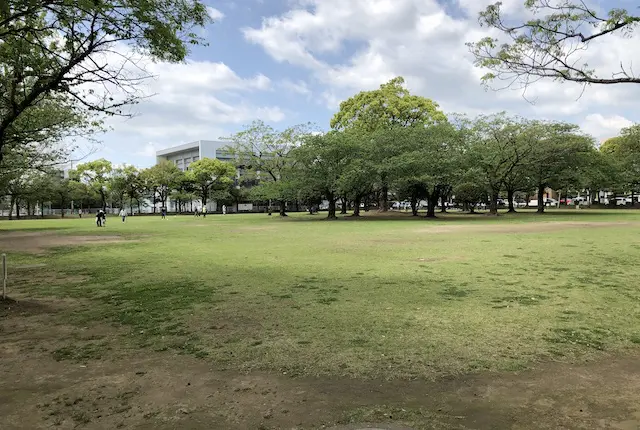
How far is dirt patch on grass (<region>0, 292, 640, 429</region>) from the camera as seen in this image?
3.48 meters

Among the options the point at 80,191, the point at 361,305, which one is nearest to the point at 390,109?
the point at 361,305

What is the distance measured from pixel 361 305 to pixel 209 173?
6308cm

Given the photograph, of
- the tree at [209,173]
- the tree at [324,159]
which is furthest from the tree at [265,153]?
the tree at [209,173]

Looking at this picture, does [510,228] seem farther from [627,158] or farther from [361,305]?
[627,158]

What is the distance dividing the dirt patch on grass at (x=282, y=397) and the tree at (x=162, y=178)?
64786 mm

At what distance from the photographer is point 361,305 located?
718 centimetres

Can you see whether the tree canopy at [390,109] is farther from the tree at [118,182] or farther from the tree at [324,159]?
the tree at [118,182]

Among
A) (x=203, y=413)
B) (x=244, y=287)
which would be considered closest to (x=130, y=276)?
(x=244, y=287)

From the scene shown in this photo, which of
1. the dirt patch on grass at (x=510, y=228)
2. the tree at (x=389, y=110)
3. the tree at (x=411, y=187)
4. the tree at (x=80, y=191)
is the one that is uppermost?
the tree at (x=389, y=110)

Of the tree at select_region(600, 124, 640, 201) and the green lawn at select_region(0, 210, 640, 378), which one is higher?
the tree at select_region(600, 124, 640, 201)

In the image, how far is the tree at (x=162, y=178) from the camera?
65688 millimetres

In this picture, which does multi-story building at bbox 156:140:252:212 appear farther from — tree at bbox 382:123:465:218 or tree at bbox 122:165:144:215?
tree at bbox 382:123:465:218

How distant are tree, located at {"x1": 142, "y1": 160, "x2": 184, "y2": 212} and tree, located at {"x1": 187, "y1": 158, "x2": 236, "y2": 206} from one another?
2.33m

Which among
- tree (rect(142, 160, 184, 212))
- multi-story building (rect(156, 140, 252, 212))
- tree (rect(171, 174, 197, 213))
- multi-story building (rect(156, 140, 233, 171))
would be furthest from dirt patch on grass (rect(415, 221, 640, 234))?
multi-story building (rect(156, 140, 233, 171))
